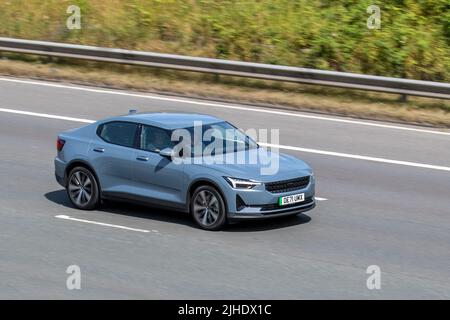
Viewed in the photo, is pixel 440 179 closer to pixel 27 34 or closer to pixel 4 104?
pixel 4 104

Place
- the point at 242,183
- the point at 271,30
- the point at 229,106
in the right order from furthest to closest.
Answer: the point at 271,30
the point at 229,106
the point at 242,183

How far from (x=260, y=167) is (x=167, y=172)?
4.43ft

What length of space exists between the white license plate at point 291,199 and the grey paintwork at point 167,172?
0.06 meters

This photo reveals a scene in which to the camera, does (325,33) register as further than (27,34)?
No

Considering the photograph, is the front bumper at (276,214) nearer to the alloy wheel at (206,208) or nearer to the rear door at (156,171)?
the alloy wheel at (206,208)

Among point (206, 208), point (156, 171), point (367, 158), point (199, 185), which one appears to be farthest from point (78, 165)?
point (367, 158)

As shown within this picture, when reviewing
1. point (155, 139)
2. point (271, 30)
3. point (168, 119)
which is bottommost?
point (155, 139)

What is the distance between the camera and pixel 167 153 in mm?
14539

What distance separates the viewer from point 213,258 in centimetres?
1298

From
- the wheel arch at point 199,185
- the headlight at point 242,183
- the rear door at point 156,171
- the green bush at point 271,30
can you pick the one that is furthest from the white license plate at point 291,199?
the green bush at point 271,30

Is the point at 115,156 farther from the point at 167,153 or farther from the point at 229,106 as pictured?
the point at 229,106

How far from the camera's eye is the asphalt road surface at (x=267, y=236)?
1189cm
